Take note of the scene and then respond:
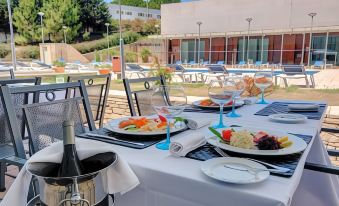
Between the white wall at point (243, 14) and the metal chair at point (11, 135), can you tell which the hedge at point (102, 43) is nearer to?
the white wall at point (243, 14)

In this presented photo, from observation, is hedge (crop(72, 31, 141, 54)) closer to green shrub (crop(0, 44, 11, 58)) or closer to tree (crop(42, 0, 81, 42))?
tree (crop(42, 0, 81, 42))

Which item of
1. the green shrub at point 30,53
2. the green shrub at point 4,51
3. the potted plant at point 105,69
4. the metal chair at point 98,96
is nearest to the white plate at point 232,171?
the metal chair at point 98,96

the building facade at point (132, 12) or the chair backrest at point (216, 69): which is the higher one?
the building facade at point (132, 12)

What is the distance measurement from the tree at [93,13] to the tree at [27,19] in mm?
5188

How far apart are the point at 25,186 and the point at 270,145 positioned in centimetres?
75

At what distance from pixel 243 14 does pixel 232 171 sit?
65.1ft

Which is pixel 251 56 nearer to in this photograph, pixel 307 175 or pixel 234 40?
pixel 234 40

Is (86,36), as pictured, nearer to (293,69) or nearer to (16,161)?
(293,69)

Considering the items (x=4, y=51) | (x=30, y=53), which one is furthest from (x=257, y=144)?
(x=30, y=53)

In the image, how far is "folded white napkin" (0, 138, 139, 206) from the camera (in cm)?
78

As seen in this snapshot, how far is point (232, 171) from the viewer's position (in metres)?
0.81

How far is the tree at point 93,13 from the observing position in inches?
1366

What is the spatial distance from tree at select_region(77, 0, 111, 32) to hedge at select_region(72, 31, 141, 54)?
10.4ft

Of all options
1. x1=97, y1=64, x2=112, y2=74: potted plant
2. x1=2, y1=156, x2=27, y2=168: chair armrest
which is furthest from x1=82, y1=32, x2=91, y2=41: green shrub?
x1=2, y1=156, x2=27, y2=168: chair armrest
